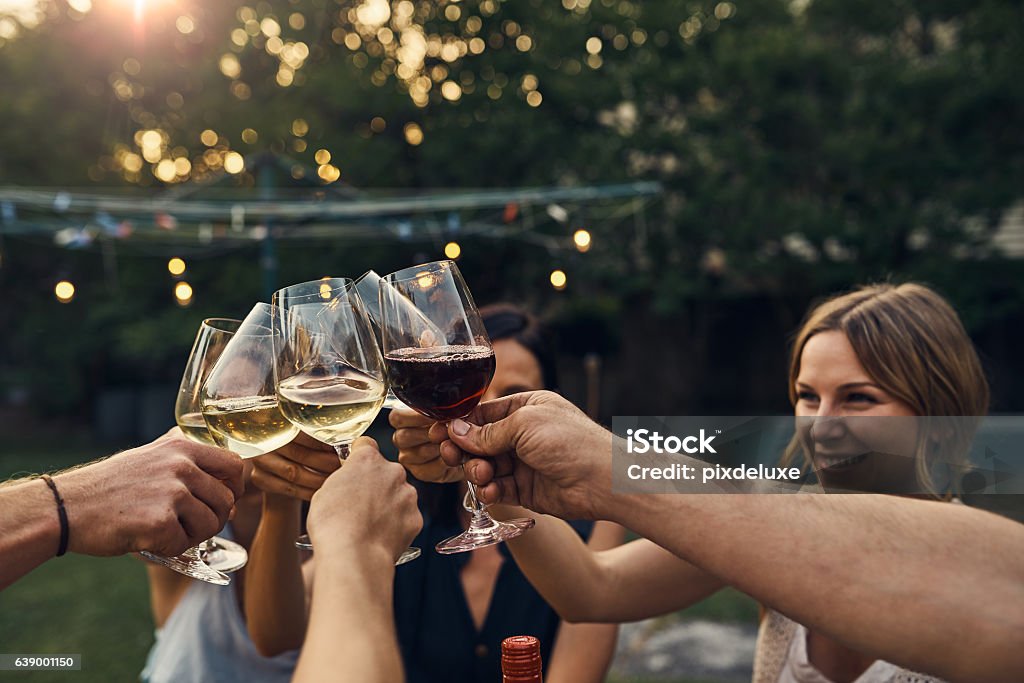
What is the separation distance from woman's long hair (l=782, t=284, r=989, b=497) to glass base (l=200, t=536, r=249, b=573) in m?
1.47

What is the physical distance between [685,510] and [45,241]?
1609 centimetres

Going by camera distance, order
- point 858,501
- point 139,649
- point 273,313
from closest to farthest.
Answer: point 858,501
point 273,313
point 139,649

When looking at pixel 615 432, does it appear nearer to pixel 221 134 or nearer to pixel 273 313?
pixel 273 313

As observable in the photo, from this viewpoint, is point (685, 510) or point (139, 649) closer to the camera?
point (685, 510)

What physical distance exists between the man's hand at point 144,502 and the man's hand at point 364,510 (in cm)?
27

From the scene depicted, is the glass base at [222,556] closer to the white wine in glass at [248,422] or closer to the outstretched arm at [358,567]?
the white wine in glass at [248,422]

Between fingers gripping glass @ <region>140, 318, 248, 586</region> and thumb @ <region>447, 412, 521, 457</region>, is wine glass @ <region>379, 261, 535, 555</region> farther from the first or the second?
fingers gripping glass @ <region>140, 318, 248, 586</region>

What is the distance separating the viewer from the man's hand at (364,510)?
1.15 meters

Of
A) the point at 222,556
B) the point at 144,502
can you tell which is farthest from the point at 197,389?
the point at 222,556

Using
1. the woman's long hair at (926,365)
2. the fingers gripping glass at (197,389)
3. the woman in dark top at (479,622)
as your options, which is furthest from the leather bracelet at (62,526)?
the woman's long hair at (926,365)

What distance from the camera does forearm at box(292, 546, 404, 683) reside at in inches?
38.9

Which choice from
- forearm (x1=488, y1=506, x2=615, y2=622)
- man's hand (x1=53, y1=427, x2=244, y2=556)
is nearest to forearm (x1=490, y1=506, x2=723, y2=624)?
forearm (x1=488, y1=506, x2=615, y2=622)

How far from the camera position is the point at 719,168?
43.0 feet

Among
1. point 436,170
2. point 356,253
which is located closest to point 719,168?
point 436,170
